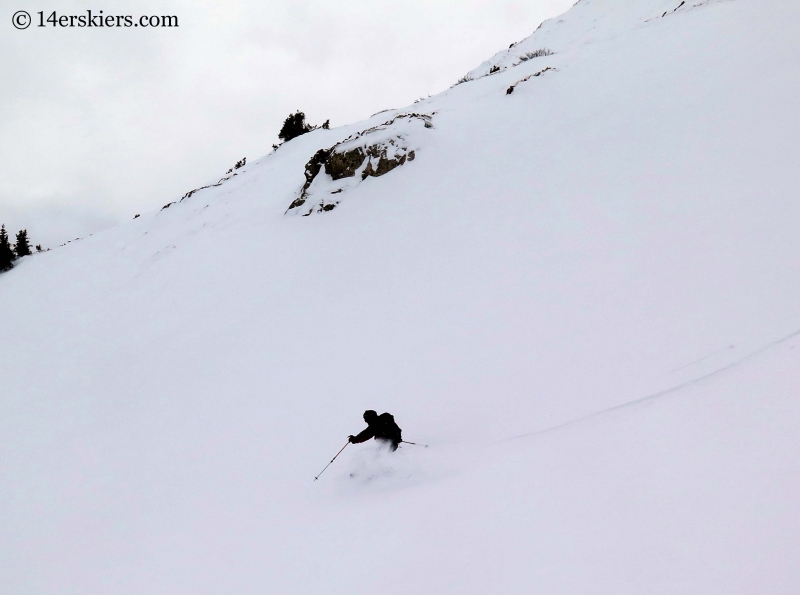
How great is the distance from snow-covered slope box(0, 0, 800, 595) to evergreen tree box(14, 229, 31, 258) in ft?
44.1

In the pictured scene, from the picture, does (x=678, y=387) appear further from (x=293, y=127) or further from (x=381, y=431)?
(x=293, y=127)

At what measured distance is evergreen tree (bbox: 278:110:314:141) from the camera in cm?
2423

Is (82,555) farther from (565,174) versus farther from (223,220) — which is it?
(223,220)

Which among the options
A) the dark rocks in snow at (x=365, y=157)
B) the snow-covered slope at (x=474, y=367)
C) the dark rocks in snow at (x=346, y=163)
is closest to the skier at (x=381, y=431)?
the snow-covered slope at (x=474, y=367)

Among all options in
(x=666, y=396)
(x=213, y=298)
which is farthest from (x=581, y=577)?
(x=213, y=298)

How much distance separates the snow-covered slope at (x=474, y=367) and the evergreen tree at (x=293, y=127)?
40.5 feet

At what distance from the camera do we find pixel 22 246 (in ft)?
77.2

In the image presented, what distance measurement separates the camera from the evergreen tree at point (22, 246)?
76.3 feet

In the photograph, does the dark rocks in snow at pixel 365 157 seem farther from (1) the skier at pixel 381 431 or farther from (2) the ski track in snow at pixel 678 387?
(2) the ski track in snow at pixel 678 387

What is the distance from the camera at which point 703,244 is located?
6098 mm

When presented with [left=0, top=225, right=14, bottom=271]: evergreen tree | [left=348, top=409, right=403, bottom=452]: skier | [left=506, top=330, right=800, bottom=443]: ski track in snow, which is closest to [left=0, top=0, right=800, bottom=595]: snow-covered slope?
[left=506, top=330, right=800, bottom=443]: ski track in snow

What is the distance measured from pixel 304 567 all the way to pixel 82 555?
11.2ft

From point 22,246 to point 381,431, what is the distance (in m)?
29.0

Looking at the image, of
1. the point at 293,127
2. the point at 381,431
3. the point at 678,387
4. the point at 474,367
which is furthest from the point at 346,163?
the point at 293,127
